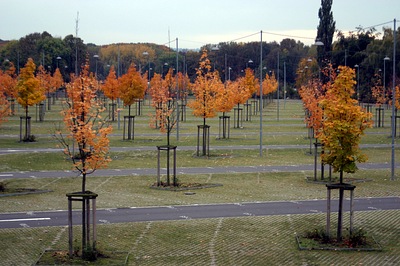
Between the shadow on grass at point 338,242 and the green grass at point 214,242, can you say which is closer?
the green grass at point 214,242

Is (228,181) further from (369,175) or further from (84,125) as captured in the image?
(84,125)

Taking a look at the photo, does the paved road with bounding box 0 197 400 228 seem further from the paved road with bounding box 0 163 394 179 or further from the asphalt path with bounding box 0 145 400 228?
the paved road with bounding box 0 163 394 179

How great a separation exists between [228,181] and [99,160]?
44.7ft

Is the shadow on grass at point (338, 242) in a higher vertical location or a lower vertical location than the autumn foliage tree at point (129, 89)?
lower

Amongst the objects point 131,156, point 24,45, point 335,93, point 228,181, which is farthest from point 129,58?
point 335,93

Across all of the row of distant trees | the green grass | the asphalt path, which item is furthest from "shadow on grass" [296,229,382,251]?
the row of distant trees

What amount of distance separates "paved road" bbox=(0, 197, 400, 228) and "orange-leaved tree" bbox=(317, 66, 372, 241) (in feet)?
14.5

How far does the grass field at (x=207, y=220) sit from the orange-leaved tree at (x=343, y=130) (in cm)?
244

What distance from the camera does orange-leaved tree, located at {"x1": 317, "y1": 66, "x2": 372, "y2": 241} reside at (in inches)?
836

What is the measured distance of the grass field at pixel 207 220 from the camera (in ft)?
62.9

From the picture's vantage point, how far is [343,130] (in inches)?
832

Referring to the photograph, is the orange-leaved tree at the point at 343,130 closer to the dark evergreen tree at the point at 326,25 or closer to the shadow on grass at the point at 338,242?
the shadow on grass at the point at 338,242

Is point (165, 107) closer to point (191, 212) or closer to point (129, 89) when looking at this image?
point (191, 212)

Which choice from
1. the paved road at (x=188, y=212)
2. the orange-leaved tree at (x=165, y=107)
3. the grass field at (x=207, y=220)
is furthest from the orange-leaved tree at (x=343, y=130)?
the orange-leaved tree at (x=165, y=107)
